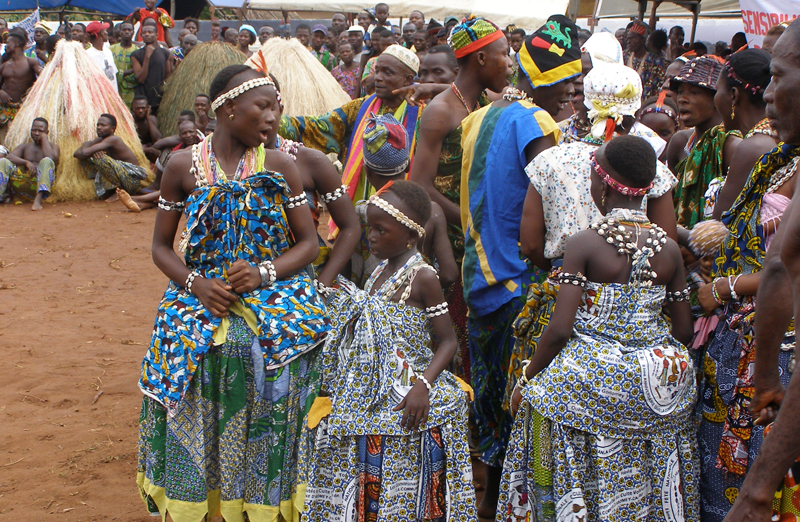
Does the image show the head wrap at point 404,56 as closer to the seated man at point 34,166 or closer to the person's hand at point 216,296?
the person's hand at point 216,296

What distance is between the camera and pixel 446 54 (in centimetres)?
494

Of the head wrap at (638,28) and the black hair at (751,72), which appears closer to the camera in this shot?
the black hair at (751,72)

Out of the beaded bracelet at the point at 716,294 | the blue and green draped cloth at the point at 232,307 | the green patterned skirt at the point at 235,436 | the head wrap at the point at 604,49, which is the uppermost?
the head wrap at the point at 604,49

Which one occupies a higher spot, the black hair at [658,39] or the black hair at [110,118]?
the black hair at [658,39]

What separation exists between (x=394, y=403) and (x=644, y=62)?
8754 mm

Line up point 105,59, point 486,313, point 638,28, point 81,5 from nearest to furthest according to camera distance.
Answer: point 486,313 < point 638,28 < point 105,59 < point 81,5

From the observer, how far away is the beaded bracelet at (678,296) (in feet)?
9.70

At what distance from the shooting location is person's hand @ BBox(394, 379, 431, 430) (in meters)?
2.98

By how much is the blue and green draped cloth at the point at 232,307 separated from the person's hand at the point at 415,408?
50cm

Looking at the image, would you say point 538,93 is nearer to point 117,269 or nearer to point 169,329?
point 169,329

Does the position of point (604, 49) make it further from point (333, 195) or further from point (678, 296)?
point (678, 296)

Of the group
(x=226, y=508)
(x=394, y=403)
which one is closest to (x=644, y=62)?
(x=394, y=403)

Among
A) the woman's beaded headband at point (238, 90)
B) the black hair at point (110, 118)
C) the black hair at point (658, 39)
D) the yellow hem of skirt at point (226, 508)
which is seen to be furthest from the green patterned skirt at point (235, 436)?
the black hair at point (110, 118)

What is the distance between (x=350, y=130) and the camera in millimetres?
5027
